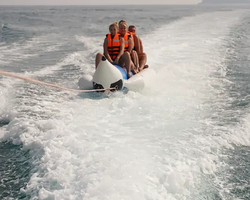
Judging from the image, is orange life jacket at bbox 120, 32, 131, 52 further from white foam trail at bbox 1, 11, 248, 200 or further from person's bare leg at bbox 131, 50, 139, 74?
white foam trail at bbox 1, 11, 248, 200

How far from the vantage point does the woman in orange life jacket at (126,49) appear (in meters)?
4.70

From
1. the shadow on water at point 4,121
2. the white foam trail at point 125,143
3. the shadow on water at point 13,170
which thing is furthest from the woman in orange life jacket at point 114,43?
the shadow on water at point 13,170

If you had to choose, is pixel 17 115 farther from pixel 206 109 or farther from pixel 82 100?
pixel 206 109

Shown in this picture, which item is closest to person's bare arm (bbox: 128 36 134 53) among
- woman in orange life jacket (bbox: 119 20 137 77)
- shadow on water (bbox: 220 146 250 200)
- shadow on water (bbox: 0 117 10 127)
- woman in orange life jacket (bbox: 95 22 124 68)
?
woman in orange life jacket (bbox: 119 20 137 77)

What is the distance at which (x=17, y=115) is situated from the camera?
3.59 m

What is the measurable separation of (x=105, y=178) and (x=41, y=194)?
0.47m

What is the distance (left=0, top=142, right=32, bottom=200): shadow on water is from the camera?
226cm

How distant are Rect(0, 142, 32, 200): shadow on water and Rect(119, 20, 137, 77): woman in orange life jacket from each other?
2319 mm

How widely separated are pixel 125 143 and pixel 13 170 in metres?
1.03

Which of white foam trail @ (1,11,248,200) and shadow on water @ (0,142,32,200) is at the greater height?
white foam trail @ (1,11,248,200)

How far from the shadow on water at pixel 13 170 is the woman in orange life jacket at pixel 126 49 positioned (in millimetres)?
2319

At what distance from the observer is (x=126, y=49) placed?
4895mm

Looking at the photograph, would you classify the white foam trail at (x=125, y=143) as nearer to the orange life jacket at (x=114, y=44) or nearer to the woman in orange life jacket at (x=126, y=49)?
the woman in orange life jacket at (x=126, y=49)

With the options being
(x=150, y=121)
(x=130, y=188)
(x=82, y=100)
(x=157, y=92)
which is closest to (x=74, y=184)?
(x=130, y=188)
